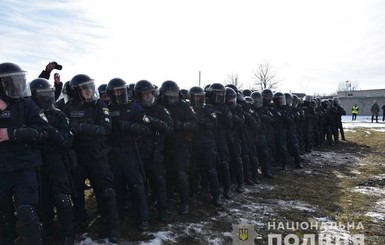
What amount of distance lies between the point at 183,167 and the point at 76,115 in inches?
81.2

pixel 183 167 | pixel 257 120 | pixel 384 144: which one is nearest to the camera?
pixel 183 167

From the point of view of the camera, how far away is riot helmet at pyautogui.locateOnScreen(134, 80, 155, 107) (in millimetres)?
6102

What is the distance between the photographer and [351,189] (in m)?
8.67

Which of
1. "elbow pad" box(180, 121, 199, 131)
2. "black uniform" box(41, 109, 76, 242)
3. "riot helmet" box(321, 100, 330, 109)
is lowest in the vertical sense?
"black uniform" box(41, 109, 76, 242)

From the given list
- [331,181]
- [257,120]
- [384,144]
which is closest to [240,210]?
[257,120]

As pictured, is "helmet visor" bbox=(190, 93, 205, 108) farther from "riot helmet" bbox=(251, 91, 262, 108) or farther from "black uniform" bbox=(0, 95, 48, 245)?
"black uniform" bbox=(0, 95, 48, 245)

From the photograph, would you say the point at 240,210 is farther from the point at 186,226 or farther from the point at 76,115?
the point at 76,115

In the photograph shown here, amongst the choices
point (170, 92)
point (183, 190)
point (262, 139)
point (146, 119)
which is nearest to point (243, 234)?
point (183, 190)

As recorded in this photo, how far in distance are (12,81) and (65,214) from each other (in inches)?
67.6

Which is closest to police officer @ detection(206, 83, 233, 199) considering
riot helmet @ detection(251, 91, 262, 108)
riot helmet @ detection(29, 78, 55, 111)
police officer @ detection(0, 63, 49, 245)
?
riot helmet @ detection(251, 91, 262, 108)

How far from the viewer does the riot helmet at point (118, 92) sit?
568cm

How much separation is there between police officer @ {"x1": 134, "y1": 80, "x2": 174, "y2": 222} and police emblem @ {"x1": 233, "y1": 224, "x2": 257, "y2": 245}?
1.15m

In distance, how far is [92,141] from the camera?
5.07 m

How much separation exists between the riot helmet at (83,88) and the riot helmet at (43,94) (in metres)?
0.32
